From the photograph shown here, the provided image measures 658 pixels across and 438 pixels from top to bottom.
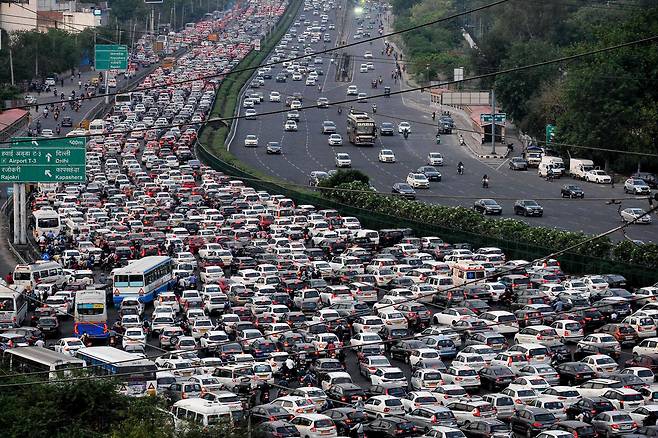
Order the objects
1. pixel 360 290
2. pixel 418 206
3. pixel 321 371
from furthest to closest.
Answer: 1. pixel 418 206
2. pixel 360 290
3. pixel 321 371

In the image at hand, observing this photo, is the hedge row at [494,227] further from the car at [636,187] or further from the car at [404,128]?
the car at [404,128]

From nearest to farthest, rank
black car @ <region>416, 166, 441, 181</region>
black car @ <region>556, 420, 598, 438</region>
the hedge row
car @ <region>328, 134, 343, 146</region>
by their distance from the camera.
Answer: black car @ <region>556, 420, 598, 438</region> < the hedge row < black car @ <region>416, 166, 441, 181</region> < car @ <region>328, 134, 343, 146</region>

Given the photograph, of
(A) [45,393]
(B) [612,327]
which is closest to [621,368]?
(B) [612,327]

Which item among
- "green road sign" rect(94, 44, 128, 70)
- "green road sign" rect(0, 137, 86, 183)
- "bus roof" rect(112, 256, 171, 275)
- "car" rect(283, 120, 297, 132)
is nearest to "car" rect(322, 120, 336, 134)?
"car" rect(283, 120, 297, 132)

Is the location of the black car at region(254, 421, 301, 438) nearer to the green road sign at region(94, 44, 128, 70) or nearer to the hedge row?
the hedge row

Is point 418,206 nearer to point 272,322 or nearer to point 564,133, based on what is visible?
point 272,322

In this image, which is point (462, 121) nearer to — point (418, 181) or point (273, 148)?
point (273, 148)
